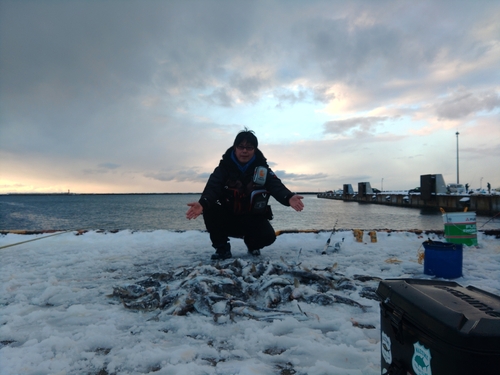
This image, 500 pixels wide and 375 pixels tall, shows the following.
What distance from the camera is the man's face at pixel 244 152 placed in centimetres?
517

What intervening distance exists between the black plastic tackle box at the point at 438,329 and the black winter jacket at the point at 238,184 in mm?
3570

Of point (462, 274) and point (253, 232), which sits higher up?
point (253, 232)

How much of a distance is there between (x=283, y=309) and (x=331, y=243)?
13.3 feet

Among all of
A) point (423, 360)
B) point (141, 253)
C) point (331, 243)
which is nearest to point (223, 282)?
point (423, 360)

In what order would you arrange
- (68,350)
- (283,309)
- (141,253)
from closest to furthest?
(68,350)
(283,309)
(141,253)

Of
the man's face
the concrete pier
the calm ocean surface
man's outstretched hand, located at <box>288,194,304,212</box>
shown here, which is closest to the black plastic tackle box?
man's outstretched hand, located at <box>288,194,304,212</box>

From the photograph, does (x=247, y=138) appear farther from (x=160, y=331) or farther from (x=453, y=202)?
(x=453, y=202)

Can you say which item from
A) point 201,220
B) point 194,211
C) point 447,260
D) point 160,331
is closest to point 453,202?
point 201,220

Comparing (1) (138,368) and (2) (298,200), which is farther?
(2) (298,200)

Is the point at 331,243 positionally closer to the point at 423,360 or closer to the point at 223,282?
the point at 223,282

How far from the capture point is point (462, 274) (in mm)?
4273

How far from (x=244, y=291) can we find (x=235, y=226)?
90.2 inches

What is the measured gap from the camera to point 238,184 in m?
5.26

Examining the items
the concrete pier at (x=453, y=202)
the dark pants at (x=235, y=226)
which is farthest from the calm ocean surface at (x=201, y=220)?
the dark pants at (x=235, y=226)
